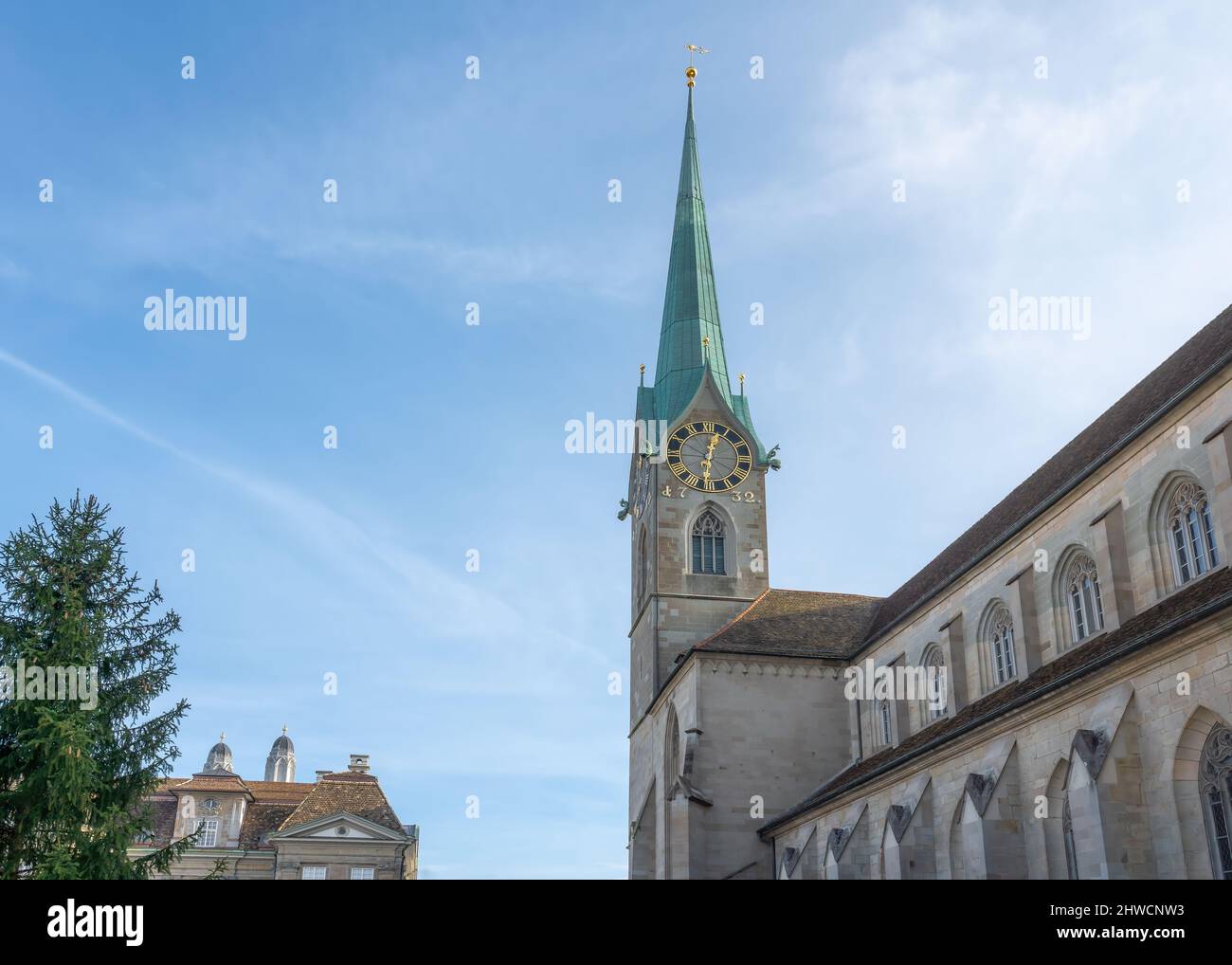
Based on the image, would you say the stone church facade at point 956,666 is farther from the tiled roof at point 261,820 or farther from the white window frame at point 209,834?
the white window frame at point 209,834

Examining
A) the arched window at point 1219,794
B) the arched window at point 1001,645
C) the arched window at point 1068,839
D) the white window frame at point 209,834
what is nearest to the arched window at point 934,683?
the arched window at point 1001,645

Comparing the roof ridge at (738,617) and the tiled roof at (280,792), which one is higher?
the roof ridge at (738,617)

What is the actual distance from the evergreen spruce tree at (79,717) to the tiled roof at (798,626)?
62.4 ft

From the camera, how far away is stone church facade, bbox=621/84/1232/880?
58.5 ft

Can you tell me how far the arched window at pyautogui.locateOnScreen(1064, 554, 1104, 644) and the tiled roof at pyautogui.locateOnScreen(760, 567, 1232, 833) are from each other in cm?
62

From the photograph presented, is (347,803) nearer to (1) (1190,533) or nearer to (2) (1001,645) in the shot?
(2) (1001,645)

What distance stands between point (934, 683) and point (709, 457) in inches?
649

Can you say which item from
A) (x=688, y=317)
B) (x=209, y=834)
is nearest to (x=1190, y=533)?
(x=688, y=317)

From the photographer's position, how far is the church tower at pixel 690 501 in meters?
43.0

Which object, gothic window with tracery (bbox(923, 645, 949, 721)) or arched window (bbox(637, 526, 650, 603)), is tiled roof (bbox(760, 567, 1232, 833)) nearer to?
gothic window with tracery (bbox(923, 645, 949, 721))

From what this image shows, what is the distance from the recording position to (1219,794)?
55.2 ft

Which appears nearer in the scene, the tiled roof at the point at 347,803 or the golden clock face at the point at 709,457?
the tiled roof at the point at 347,803
